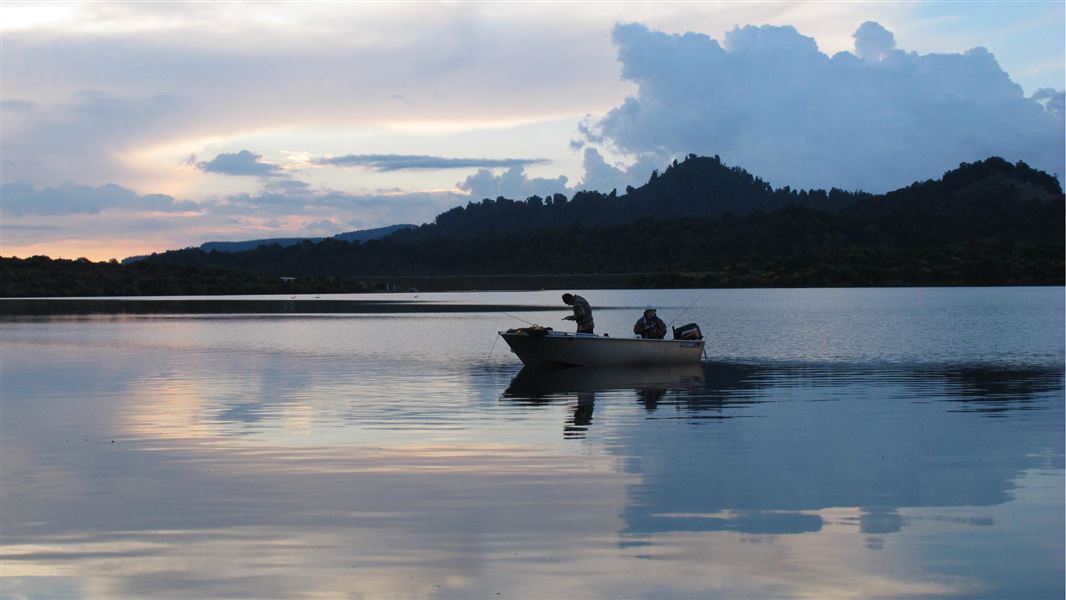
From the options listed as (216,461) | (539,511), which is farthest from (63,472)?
(539,511)

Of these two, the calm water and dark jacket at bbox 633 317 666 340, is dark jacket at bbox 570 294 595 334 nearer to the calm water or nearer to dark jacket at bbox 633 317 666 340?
dark jacket at bbox 633 317 666 340

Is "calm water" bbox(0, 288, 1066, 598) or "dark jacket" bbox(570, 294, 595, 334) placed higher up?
"dark jacket" bbox(570, 294, 595, 334)

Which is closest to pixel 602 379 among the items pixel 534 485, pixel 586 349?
pixel 586 349

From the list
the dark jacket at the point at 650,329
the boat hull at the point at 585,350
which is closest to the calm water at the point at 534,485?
the boat hull at the point at 585,350

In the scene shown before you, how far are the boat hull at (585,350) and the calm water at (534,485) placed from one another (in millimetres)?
850

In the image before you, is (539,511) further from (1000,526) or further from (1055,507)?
(1055,507)

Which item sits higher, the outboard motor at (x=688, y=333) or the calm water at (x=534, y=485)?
the outboard motor at (x=688, y=333)

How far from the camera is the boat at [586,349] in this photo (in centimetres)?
3372

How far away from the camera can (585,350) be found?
111 feet

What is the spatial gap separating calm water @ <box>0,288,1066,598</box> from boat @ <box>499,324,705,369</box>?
33.9 inches

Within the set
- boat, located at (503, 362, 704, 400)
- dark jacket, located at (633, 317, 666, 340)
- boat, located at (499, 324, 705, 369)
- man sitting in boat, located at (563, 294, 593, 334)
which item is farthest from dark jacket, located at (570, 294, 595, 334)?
dark jacket, located at (633, 317, 666, 340)

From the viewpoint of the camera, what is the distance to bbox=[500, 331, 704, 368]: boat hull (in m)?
33.8

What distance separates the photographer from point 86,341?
51.0m

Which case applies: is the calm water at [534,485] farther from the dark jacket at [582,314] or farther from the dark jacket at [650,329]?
the dark jacket at [650,329]
